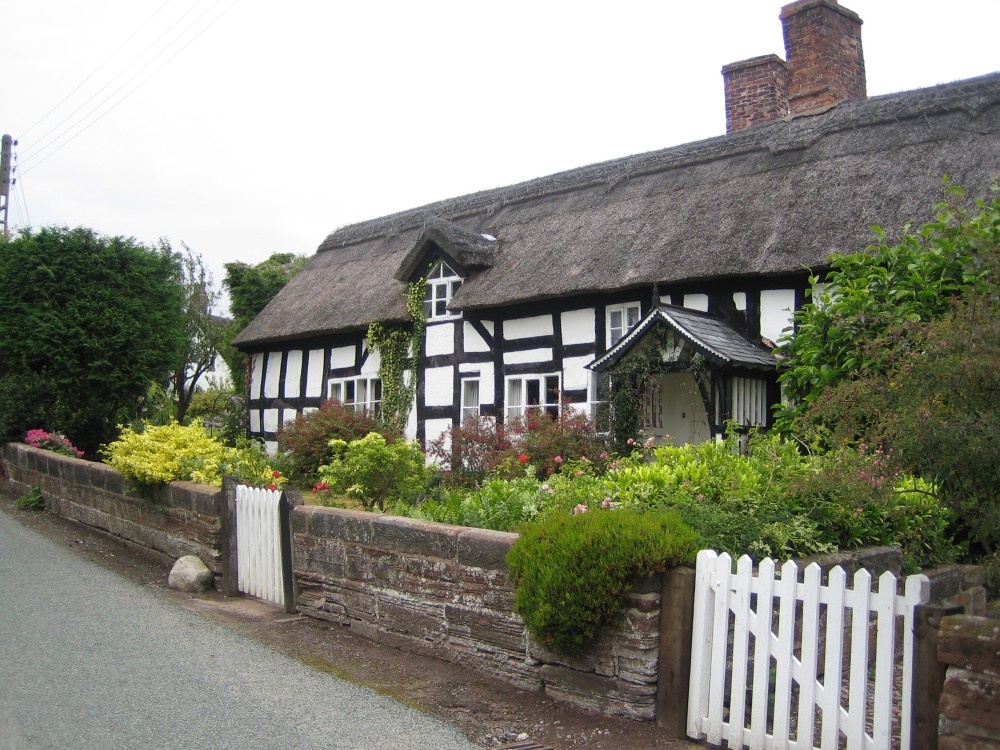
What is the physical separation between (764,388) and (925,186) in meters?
3.25

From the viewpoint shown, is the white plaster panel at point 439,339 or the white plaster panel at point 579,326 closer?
the white plaster panel at point 579,326

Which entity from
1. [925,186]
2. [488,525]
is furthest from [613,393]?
[488,525]

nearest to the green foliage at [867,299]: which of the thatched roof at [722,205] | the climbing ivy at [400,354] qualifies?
the thatched roof at [722,205]

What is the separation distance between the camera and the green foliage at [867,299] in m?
9.00

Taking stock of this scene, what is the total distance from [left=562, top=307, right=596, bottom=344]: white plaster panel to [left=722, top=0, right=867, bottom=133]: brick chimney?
16.1 feet

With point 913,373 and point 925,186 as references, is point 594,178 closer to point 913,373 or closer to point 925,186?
point 925,186

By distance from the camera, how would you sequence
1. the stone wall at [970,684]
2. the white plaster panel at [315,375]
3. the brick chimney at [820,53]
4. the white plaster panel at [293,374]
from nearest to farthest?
the stone wall at [970,684] < the brick chimney at [820,53] < the white plaster panel at [315,375] < the white plaster panel at [293,374]

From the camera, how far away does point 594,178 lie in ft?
53.7

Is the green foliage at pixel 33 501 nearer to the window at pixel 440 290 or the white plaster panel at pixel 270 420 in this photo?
the window at pixel 440 290

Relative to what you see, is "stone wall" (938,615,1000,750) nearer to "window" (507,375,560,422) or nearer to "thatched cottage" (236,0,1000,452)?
"thatched cottage" (236,0,1000,452)

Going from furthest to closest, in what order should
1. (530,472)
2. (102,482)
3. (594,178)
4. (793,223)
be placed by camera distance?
(594,178), (793,223), (102,482), (530,472)

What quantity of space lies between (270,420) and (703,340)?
13221 mm

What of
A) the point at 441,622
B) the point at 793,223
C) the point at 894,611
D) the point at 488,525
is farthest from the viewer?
the point at 793,223

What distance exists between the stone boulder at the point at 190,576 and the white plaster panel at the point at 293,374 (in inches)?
457
